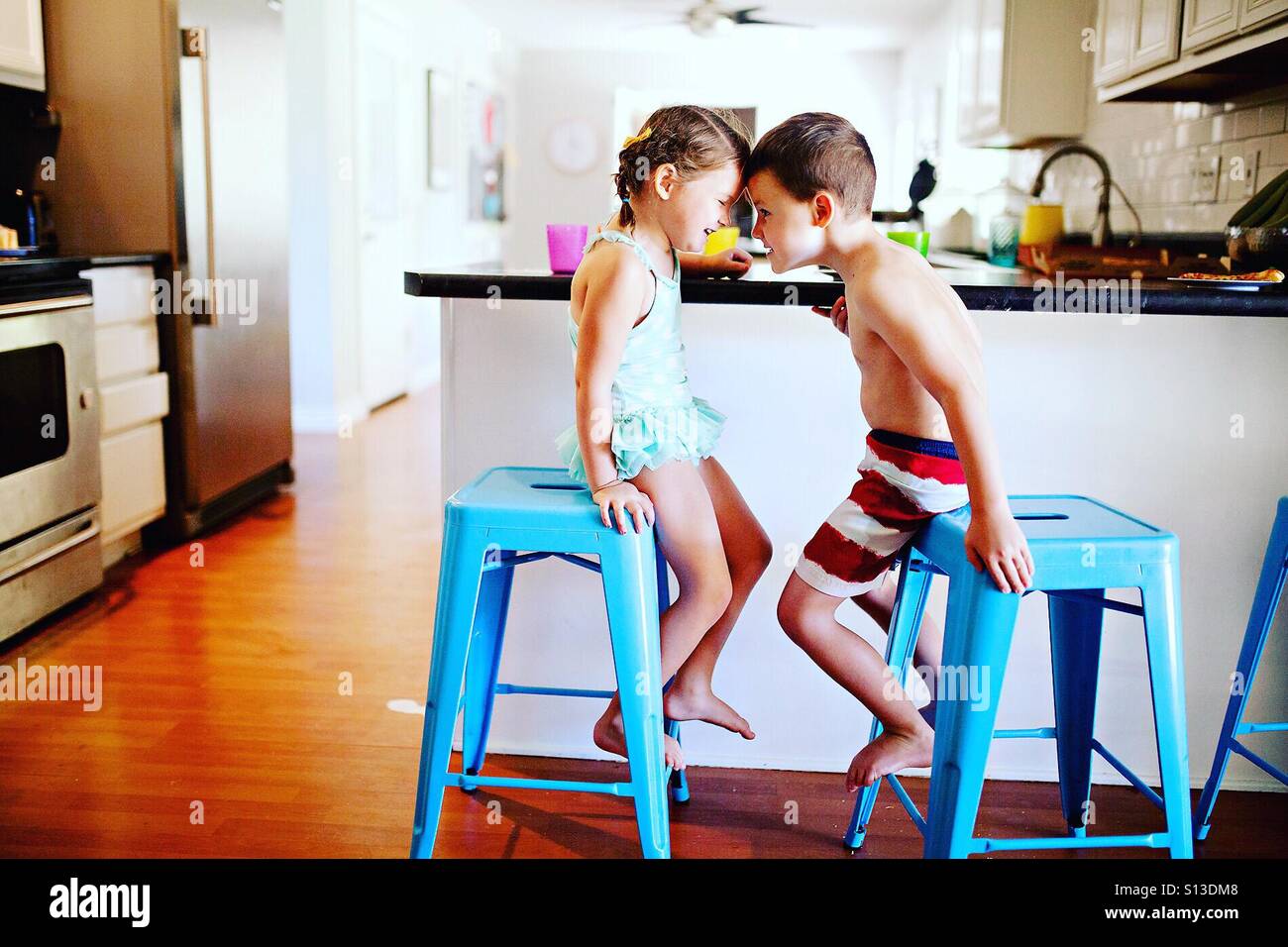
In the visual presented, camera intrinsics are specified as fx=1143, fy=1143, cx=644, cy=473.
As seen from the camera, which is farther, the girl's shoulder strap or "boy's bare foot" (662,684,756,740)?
"boy's bare foot" (662,684,756,740)

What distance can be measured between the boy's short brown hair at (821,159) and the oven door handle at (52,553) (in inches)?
79.6

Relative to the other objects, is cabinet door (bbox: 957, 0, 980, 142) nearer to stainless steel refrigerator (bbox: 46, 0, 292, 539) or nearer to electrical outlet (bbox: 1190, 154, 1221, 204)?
electrical outlet (bbox: 1190, 154, 1221, 204)

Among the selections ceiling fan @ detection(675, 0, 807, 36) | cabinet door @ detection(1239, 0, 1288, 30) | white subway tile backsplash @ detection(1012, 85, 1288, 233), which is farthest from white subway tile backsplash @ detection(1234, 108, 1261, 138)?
ceiling fan @ detection(675, 0, 807, 36)

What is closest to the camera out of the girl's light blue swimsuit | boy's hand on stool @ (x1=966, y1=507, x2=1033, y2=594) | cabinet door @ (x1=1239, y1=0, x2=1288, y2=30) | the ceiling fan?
boy's hand on stool @ (x1=966, y1=507, x2=1033, y2=594)

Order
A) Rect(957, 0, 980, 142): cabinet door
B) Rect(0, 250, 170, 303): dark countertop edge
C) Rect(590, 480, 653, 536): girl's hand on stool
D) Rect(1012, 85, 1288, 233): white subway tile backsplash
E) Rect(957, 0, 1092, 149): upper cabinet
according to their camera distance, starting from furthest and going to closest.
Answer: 1. Rect(957, 0, 980, 142): cabinet door
2. Rect(957, 0, 1092, 149): upper cabinet
3. Rect(1012, 85, 1288, 233): white subway tile backsplash
4. Rect(0, 250, 170, 303): dark countertop edge
5. Rect(590, 480, 653, 536): girl's hand on stool

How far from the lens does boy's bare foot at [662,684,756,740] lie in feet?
5.98

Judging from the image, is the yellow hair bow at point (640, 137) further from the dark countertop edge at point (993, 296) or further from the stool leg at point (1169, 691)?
the stool leg at point (1169, 691)

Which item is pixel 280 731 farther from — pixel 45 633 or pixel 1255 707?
pixel 1255 707

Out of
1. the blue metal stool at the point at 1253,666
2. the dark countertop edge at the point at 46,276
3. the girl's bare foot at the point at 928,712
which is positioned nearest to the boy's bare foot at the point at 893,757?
the girl's bare foot at the point at 928,712

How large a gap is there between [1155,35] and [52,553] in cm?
301

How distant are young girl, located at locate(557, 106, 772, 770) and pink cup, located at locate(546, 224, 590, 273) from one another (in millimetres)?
190

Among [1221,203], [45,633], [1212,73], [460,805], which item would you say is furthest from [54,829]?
[1221,203]

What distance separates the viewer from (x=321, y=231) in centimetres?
547

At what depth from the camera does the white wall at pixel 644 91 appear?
29.0ft
